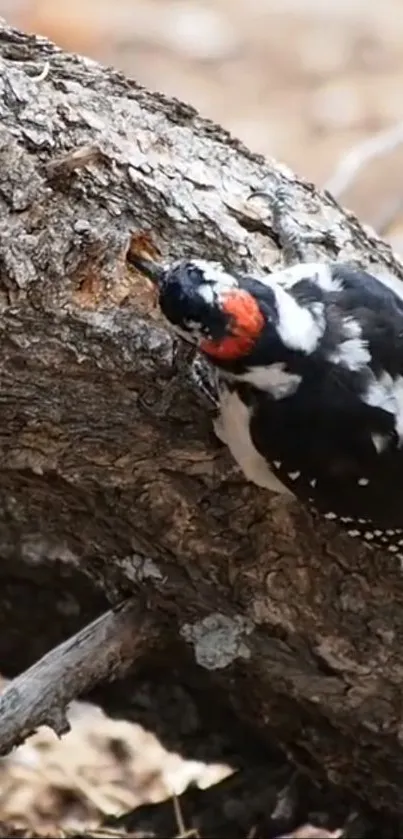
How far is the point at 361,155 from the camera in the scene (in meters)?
2.68

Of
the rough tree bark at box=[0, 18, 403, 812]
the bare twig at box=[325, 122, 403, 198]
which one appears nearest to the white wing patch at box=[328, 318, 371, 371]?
the rough tree bark at box=[0, 18, 403, 812]

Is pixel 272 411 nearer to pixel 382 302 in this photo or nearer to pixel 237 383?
pixel 237 383

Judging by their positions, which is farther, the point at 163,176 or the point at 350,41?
the point at 350,41

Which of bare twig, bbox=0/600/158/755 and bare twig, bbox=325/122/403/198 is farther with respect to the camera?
bare twig, bbox=325/122/403/198

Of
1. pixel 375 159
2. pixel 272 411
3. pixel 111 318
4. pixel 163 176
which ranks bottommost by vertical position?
pixel 272 411

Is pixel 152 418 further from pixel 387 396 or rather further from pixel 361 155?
pixel 361 155

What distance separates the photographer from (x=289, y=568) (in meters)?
1.39

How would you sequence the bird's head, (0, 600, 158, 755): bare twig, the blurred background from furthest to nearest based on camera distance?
the blurred background < (0, 600, 158, 755): bare twig < the bird's head

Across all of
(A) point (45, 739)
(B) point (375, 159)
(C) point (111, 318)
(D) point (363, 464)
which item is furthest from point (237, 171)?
(B) point (375, 159)

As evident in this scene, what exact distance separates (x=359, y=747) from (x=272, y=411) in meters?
0.49

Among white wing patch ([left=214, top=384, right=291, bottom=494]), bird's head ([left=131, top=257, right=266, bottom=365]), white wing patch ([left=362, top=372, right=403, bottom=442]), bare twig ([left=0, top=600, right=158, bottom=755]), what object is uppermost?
bird's head ([left=131, top=257, right=266, bottom=365])

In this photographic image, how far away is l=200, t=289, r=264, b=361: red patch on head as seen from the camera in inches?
45.6

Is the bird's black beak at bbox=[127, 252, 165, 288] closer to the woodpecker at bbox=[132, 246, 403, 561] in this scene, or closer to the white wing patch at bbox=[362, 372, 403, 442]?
the woodpecker at bbox=[132, 246, 403, 561]

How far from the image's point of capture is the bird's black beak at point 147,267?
1273 mm
